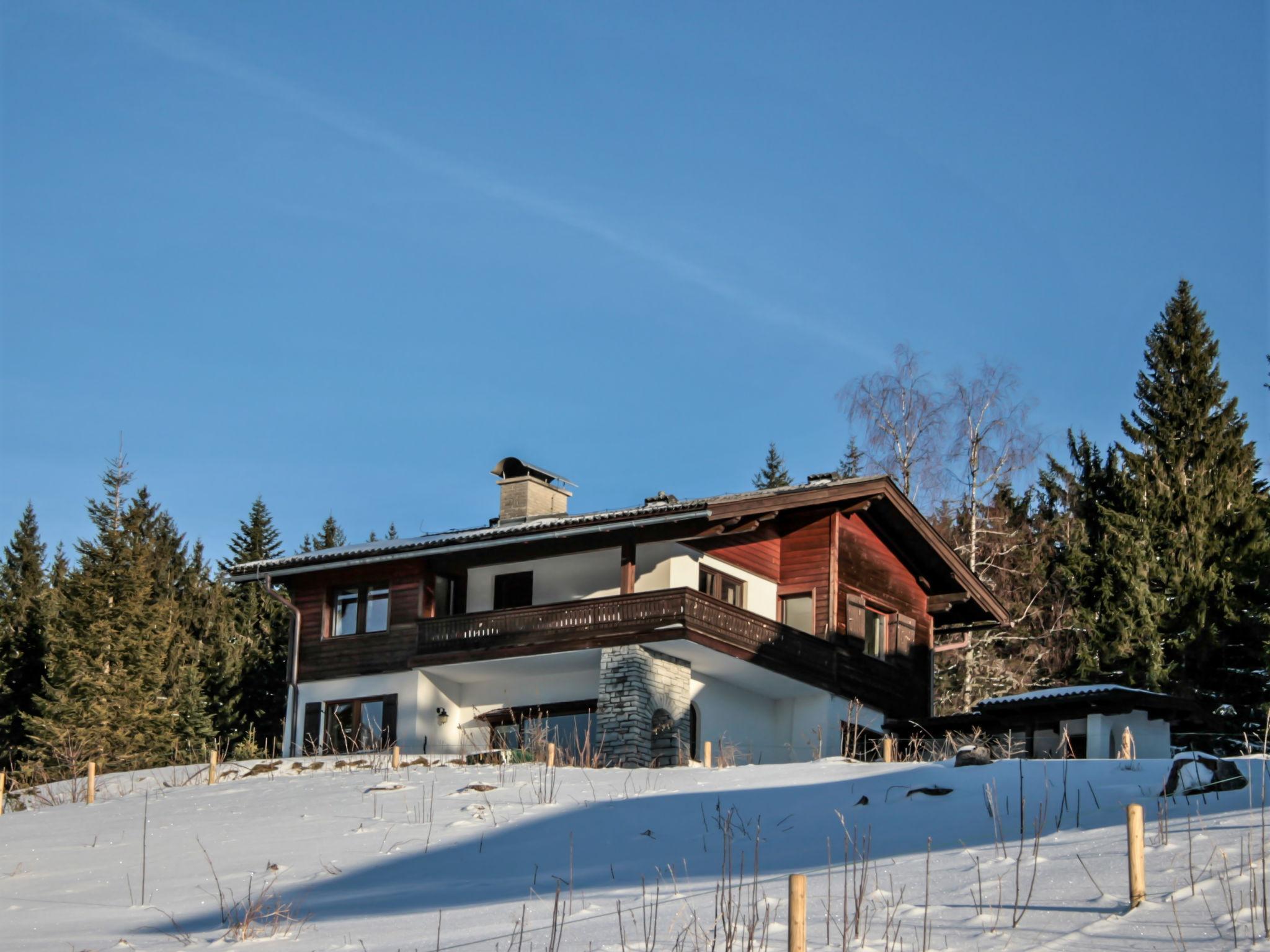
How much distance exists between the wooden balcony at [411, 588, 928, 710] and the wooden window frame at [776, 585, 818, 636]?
817mm

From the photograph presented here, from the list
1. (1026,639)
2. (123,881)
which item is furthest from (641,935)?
(1026,639)

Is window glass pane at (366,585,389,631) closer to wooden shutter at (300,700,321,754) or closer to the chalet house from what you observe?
the chalet house

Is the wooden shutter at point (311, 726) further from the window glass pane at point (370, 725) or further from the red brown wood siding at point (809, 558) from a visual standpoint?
the red brown wood siding at point (809, 558)

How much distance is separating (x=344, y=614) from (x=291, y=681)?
69.6 inches

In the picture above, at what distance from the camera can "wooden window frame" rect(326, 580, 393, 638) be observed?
32.8 meters

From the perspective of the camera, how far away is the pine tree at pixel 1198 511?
37156mm

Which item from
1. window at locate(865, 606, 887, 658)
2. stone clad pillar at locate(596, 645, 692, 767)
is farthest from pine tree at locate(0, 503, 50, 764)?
window at locate(865, 606, 887, 658)

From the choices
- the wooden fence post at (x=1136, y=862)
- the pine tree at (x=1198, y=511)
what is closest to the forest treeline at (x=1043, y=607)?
the pine tree at (x=1198, y=511)

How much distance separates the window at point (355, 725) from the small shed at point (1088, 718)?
11660mm

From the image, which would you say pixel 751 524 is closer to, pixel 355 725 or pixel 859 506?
pixel 859 506

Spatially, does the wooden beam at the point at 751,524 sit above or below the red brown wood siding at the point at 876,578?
above

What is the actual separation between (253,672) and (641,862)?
1429 inches

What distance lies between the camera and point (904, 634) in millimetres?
34562

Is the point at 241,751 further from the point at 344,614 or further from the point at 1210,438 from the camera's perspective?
the point at 1210,438
